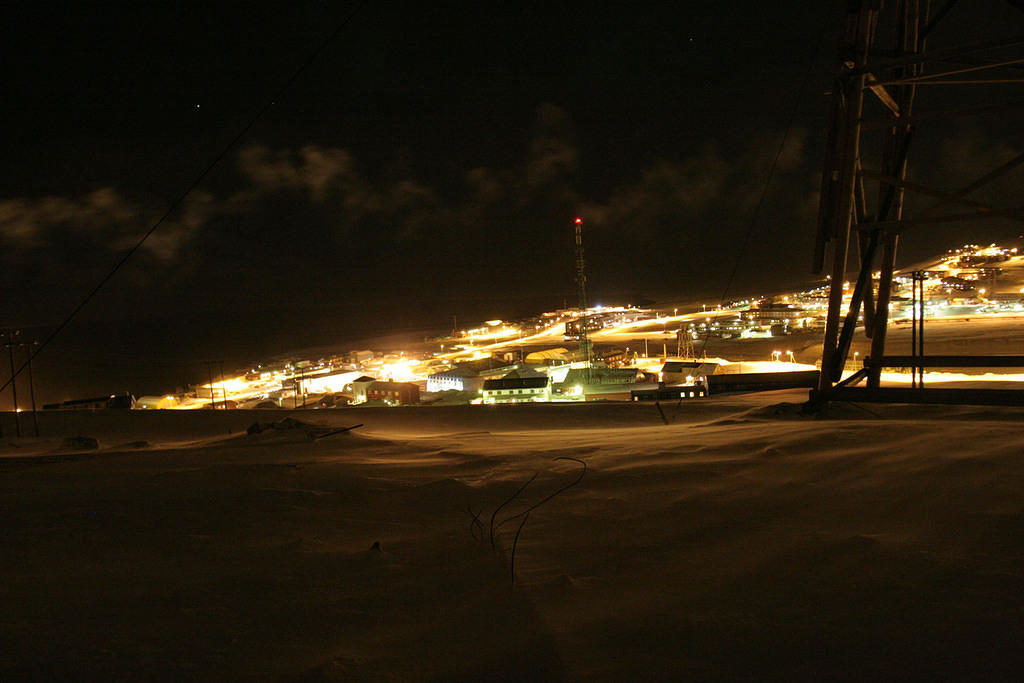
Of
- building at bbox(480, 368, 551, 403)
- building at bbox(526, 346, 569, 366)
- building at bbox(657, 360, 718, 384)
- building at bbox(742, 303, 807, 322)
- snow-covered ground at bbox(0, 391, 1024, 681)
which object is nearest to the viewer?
snow-covered ground at bbox(0, 391, 1024, 681)

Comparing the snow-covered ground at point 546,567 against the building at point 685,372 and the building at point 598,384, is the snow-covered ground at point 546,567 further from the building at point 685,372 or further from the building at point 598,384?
the building at point 685,372

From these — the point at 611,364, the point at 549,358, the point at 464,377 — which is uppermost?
the point at 549,358

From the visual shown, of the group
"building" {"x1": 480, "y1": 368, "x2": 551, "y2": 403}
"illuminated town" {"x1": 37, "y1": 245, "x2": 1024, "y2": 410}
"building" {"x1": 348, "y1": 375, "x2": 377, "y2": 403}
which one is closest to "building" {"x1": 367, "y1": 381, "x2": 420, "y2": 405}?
"illuminated town" {"x1": 37, "y1": 245, "x2": 1024, "y2": 410}

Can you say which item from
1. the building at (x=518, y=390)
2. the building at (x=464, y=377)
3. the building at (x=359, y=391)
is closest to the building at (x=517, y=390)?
the building at (x=518, y=390)

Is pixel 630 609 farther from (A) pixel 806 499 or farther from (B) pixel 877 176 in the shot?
(B) pixel 877 176

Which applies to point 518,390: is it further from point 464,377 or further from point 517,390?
point 464,377

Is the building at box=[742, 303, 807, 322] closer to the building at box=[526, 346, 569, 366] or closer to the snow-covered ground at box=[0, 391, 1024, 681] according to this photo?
the building at box=[526, 346, 569, 366]

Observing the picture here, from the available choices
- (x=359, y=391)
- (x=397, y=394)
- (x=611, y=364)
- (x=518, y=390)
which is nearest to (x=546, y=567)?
(x=518, y=390)
